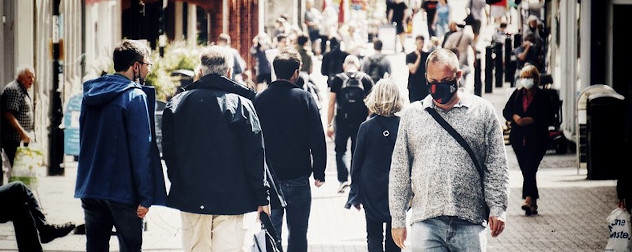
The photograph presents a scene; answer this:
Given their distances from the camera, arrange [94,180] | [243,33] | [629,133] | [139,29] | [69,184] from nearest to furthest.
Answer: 1. [94,180]
2. [629,133]
3. [139,29]
4. [69,184]
5. [243,33]

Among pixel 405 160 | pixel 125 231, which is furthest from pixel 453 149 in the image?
pixel 125 231

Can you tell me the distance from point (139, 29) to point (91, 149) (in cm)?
474

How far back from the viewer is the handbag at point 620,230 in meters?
9.70

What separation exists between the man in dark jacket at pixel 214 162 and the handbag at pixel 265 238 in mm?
270

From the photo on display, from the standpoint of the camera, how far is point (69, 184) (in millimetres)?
16562

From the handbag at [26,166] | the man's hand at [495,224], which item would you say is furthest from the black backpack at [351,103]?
the man's hand at [495,224]

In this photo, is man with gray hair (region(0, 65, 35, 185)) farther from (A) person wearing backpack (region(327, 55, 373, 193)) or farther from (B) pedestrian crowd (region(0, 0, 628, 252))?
(B) pedestrian crowd (region(0, 0, 628, 252))

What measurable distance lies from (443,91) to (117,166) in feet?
6.91

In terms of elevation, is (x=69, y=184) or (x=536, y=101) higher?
(x=536, y=101)

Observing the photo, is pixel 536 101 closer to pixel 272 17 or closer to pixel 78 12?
pixel 78 12

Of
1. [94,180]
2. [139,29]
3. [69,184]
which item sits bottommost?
[69,184]

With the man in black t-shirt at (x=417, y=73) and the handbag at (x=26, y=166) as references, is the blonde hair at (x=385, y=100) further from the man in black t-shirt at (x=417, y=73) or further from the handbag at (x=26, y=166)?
the man in black t-shirt at (x=417, y=73)

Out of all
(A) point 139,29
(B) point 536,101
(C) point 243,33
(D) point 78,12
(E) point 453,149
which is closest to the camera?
(E) point 453,149

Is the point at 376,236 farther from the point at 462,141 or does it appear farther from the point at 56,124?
the point at 56,124
